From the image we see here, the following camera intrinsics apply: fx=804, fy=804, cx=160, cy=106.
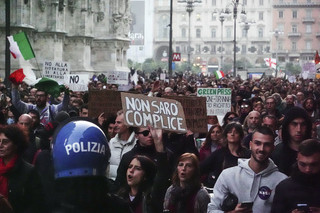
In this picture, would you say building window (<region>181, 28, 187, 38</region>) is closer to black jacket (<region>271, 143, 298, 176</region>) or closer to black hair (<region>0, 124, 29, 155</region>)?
black jacket (<region>271, 143, 298, 176</region>)

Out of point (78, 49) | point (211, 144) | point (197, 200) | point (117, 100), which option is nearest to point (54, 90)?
point (117, 100)

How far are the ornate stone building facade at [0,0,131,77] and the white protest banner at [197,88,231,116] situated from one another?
19.3 m

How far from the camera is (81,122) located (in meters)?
3.33

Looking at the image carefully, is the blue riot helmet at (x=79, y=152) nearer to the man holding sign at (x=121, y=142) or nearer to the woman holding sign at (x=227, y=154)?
the woman holding sign at (x=227, y=154)

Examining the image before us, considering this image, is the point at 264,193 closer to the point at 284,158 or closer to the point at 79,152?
the point at 284,158

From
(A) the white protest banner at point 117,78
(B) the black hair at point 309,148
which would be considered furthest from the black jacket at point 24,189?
(A) the white protest banner at point 117,78

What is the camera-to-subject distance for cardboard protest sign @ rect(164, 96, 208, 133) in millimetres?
9062

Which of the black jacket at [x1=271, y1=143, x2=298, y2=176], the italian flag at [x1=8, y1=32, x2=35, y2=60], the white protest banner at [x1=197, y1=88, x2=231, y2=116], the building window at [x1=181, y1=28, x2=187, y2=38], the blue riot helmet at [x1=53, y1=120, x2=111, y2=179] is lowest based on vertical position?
the black jacket at [x1=271, y1=143, x2=298, y2=176]

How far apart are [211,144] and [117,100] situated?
1718 mm

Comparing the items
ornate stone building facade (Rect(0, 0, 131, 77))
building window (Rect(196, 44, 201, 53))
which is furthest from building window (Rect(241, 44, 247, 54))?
ornate stone building facade (Rect(0, 0, 131, 77))

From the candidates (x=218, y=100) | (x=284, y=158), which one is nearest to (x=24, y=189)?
(x=284, y=158)

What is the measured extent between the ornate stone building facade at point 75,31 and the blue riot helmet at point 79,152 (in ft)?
93.1

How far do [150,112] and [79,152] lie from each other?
3.64 m

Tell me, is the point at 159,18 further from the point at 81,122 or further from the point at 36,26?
the point at 81,122
